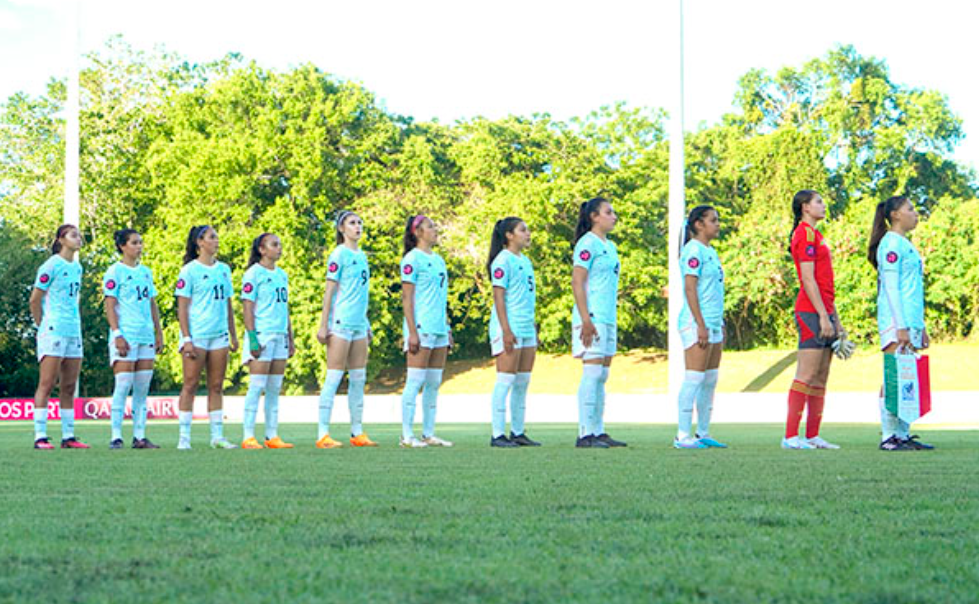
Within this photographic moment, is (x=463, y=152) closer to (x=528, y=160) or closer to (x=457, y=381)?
(x=528, y=160)

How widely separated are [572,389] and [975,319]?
13.2 metres

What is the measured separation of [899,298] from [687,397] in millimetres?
1858

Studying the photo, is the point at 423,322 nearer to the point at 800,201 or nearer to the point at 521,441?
the point at 521,441

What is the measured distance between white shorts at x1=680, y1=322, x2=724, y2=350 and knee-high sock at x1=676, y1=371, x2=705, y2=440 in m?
0.26

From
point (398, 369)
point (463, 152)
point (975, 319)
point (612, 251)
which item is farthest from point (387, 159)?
point (612, 251)

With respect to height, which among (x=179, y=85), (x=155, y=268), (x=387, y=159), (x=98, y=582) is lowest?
(x=98, y=582)

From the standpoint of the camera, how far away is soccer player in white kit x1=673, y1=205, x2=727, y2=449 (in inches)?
405

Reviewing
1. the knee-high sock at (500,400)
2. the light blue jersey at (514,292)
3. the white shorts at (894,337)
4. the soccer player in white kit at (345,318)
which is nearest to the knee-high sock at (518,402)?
the knee-high sock at (500,400)

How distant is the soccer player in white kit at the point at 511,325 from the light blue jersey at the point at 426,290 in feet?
1.72

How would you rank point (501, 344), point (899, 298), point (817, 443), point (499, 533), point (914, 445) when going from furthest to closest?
point (501, 344), point (817, 443), point (914, 445), point (899, 298), point (499, 533)

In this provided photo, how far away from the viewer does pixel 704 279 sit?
1043cm

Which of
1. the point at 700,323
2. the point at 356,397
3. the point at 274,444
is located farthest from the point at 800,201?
the point at 274,444

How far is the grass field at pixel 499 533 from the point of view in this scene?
11.4ft

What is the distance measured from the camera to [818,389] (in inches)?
392
